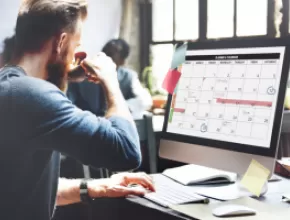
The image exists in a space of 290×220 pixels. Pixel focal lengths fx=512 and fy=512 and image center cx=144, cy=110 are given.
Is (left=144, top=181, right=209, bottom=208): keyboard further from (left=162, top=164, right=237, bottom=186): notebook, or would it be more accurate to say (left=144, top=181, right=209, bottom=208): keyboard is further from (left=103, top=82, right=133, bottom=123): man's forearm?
(left=103, top=82, right=133, bottom=123): man's forearm

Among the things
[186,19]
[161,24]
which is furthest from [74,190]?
[161,24]

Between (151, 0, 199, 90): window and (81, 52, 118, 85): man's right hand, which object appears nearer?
(81, 52, 118, 85): man's right hand

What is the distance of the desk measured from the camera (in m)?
1.22

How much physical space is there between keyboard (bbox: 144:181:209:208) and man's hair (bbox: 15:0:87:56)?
19.3 inches

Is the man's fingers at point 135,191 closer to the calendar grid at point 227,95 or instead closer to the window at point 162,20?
the calendar grid at point 227,95

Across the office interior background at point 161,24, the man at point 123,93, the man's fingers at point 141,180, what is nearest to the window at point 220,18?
the office interior background at point 161,24

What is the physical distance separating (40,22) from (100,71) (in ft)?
0.84

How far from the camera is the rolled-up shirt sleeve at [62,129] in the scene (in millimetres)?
1181

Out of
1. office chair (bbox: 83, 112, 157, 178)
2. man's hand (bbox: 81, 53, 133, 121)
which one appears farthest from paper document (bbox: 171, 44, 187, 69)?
office chair (bbox: 83, 112, 157, 178)

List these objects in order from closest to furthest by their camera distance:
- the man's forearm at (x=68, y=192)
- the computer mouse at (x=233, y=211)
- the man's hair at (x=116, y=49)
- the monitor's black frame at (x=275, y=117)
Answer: the computer mouse at (x=233, y=211), the monitor's black frame at (x=275, y=117), the man's forearm at (x=68, y=192), the man's hair at (x=116, y=49)

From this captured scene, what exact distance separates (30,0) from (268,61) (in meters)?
0.63

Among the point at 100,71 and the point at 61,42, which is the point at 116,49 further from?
the point at 61,42

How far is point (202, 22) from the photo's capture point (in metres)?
4.70

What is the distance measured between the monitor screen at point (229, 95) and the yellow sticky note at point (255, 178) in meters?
0.06
